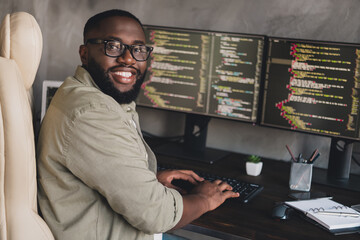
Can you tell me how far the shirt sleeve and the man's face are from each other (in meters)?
0.21

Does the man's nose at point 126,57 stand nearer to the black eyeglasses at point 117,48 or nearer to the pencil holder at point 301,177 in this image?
the black eyeglasses at point 117,48

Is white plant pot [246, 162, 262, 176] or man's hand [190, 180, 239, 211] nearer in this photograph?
man's hand [190, 180, 239, 211]

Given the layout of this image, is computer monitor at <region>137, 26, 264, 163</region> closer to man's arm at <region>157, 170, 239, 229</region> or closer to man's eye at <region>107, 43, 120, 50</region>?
man's arm at <region>157, 170, 239, 229</region>

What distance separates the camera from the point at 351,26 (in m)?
1.76

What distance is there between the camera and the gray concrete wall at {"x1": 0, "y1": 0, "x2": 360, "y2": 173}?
1.81 meters

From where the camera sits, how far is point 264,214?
129 centimetres

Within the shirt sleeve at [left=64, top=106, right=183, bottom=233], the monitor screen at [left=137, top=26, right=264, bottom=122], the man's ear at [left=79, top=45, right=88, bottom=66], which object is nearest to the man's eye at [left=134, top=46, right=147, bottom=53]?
the man's ear at [left=79, top=45, right=88, bottom=66]

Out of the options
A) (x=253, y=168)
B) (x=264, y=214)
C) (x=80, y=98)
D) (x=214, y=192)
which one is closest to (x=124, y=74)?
(x=80, y=98)

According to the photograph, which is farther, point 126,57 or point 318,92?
point 318,92

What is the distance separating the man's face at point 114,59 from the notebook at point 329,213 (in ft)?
2.11

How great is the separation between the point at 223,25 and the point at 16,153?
1.30 metres

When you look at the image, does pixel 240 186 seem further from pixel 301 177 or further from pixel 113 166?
pixel 113 166

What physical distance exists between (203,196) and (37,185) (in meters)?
0.48

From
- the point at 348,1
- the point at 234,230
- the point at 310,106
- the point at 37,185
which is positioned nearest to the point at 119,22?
the point at 37,185
